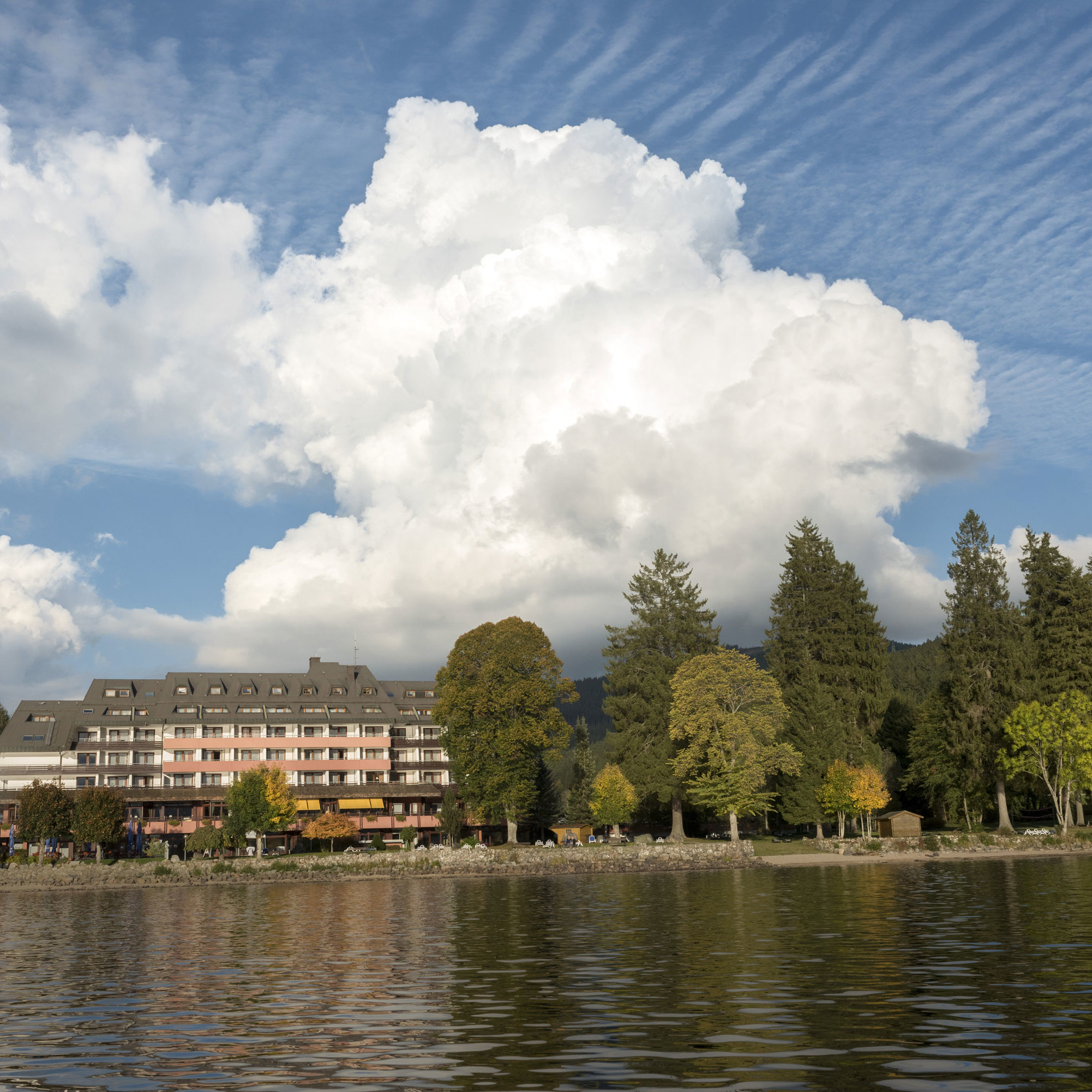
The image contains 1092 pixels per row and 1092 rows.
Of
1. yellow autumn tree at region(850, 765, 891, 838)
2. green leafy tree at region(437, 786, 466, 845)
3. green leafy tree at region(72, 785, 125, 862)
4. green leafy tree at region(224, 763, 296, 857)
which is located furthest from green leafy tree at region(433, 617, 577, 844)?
green leafy tree at region(72, 785, 125, 862)

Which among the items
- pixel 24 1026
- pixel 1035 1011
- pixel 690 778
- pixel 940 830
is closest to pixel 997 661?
pixel 940 830

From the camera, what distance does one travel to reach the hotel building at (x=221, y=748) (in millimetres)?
114375

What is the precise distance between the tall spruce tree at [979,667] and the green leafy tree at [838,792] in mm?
9843

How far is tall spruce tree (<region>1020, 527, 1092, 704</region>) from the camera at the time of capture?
313ft

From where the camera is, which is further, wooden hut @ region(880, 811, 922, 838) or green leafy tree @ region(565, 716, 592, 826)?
green leafy tree @ region(565, 716, 592, 826)

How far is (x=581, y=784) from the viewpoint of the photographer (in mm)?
145250

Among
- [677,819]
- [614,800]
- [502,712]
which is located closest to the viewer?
[502,712]

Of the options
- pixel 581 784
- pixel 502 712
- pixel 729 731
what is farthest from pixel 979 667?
pixel 581 784

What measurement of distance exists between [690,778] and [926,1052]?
82637 millimetres

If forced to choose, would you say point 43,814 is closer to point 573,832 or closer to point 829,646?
point 573,832

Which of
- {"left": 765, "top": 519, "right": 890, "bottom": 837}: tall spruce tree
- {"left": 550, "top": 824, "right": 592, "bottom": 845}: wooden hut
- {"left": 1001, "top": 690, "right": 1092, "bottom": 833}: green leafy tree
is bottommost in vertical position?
{"left": 550, "top": 824, "right": 592, "bottom": 845}: wooden hut

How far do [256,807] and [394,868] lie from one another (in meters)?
23.7

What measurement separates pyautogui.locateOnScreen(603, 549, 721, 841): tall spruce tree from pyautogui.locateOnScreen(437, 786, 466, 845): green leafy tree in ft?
55.4

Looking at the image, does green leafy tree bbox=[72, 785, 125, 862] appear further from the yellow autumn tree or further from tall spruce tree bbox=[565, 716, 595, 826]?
the yellow autumn tree
